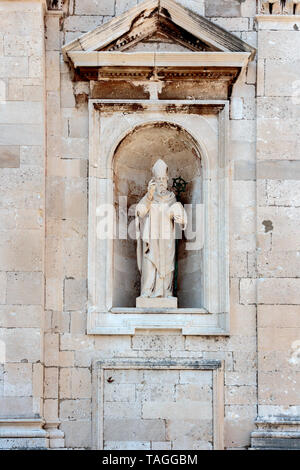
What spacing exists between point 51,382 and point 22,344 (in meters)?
0.55

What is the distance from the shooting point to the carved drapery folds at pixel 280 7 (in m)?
17.3

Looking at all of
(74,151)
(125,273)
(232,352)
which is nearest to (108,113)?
(74,151)

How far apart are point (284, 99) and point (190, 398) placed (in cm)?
358

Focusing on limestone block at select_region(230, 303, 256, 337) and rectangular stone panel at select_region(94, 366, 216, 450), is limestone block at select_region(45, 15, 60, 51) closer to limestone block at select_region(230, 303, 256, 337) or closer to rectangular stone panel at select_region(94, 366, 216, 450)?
limestone block at select_region(230, 303, 256, 337)

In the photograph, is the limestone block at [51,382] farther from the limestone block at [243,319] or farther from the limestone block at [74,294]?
the limestone block at [243,319]

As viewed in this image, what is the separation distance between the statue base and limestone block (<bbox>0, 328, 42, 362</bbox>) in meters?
1.24

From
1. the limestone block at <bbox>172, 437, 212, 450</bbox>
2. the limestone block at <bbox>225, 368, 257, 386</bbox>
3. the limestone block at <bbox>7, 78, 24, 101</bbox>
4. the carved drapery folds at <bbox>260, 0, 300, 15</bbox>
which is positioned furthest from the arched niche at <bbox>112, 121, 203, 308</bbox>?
the carved drapery folds at <bbox>260, 0, 300, 15</bbox>

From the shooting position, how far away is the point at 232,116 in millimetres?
17219

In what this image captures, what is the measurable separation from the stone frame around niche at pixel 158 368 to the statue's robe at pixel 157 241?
0.83 m

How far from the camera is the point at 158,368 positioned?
16.6m

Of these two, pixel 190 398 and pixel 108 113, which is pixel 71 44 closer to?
pixel 108 113

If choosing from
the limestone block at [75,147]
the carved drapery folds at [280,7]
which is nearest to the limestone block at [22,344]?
the limestone block at [75,147]

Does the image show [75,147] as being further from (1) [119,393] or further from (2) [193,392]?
(2) [193,392]

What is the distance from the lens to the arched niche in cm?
1727
